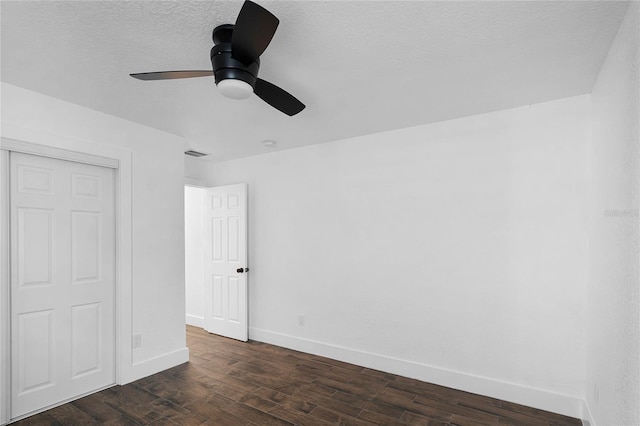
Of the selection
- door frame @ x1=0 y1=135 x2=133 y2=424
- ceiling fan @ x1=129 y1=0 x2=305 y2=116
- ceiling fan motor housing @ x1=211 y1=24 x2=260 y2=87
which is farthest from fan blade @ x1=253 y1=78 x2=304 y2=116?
door frame @ x1=0 y1=135 x2=133 y2=424

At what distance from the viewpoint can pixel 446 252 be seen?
3162 millimetres

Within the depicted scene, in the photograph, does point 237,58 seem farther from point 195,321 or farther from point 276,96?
point 195,321

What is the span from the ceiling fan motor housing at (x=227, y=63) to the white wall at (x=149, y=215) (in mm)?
1873

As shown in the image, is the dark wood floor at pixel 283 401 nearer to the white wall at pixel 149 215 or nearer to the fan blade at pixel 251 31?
the white wall at pixel 149 215

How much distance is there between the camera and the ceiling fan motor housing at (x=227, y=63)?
1.66 metres

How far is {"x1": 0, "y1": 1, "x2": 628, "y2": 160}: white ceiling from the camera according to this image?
5.33 ft

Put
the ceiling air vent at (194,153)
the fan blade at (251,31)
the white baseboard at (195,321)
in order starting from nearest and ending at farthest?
1. the fan blade at (251,31)
2. the ceiling air vent at (194,153)
3. the white baseboard at (195,321)

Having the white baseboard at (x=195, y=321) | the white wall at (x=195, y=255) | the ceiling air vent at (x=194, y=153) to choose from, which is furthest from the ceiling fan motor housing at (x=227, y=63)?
the white baseboard at (x=195, y=321)

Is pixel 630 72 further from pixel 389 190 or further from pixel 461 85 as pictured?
pixel 389 190

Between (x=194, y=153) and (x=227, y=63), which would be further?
(x=194, y=153)

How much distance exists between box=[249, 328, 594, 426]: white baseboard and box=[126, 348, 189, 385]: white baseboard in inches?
43.9

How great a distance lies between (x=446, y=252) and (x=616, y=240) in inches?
56.6

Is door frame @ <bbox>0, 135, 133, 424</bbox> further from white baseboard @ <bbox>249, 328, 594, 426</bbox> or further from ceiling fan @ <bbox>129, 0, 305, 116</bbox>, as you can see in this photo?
white baseboard @ <bbox>249, 328, 594, 426</bbox>

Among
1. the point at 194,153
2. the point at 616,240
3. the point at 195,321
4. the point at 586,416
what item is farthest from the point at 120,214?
the point at 586,416
